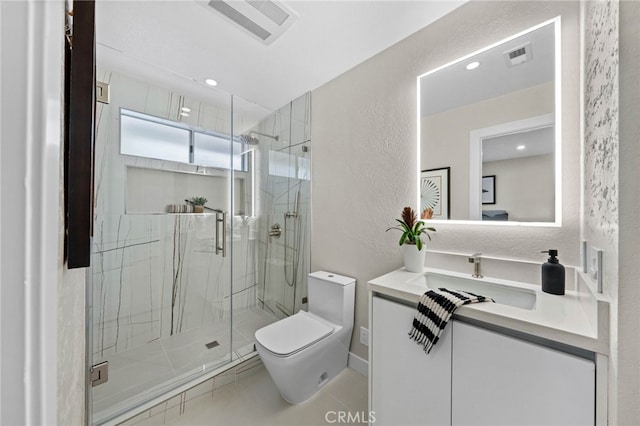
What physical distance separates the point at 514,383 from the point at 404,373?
420 mm

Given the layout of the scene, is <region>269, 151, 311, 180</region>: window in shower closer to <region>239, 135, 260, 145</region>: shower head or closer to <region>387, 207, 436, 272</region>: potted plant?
<region>239, 135, 260, 145</region>: shower head

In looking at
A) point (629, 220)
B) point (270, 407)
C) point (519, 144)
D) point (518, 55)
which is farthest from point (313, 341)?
point (518, 55)

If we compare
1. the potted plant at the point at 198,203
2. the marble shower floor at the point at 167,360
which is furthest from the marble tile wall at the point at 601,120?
the potted plant at the point at 198,203

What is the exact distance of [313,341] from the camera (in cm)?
146

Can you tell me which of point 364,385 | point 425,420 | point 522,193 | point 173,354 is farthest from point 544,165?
point 173,354

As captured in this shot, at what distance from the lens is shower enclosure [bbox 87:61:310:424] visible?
6.12 ft

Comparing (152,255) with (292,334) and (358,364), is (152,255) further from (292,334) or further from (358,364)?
(358,364)

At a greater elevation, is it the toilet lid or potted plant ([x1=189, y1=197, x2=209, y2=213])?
potted plant ([x1=189, y1=197, x2=209, y2=213])

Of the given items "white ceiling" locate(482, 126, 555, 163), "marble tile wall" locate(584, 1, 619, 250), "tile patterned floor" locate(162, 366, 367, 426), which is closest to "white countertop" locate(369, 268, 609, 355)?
"marble tile wall" locate(584, 1, 619, 250)

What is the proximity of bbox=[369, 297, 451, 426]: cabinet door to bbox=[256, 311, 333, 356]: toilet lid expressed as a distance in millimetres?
430

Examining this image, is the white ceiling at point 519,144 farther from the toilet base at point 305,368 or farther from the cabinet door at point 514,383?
the toilet base at point 305,368

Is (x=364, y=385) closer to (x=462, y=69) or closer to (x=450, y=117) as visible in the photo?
(x=450, y=117)

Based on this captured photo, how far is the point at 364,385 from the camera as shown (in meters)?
1.66

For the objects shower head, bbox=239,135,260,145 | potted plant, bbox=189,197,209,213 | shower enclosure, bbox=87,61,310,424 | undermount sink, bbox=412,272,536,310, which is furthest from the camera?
shower head, bbox=239,135,260,145
